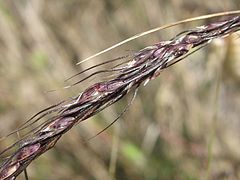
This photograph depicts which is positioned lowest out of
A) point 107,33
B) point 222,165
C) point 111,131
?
point 222,165

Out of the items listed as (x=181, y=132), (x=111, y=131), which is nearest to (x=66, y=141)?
(x=111, y=131)

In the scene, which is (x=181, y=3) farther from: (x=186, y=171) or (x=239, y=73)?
(x=239, y=73)

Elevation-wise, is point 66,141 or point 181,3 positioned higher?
point 181,3

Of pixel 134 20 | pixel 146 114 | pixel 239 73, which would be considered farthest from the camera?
pixel 134 20

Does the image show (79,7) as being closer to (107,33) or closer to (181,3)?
(107,33)

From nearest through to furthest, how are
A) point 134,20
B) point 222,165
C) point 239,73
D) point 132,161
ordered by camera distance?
point 239,73 → point 222,165 → point 132,161 → point 134,20

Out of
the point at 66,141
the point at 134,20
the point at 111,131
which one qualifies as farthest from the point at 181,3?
the point at 66,141

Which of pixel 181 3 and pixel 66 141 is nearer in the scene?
pixel 181 3
